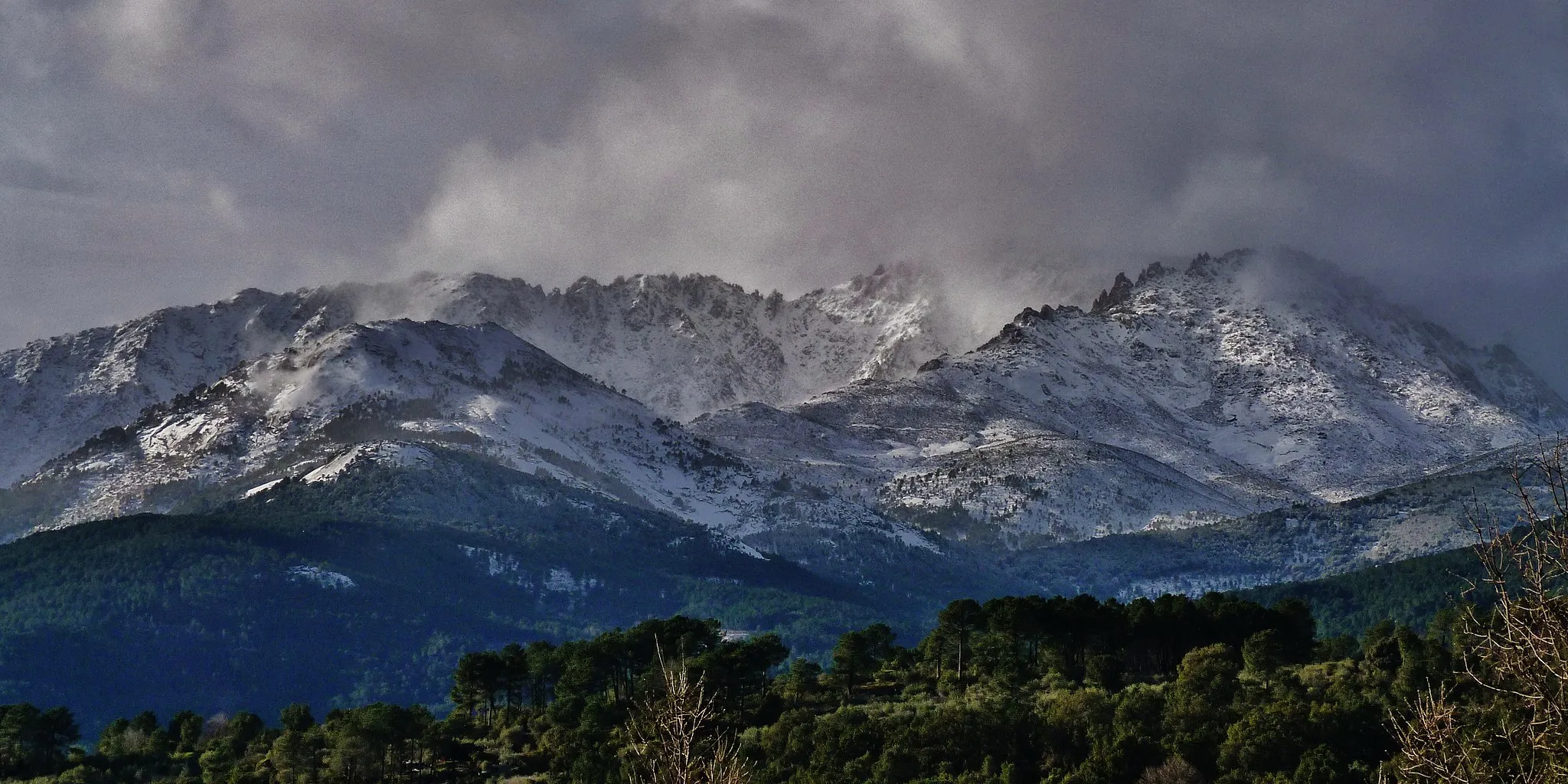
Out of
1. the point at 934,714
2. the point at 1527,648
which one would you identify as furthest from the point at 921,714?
the point at 1527,648

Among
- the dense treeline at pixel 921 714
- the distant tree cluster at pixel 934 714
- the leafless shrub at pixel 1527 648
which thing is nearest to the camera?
the leafless shrub at pixel 1527 648

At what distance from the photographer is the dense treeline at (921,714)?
10181cm

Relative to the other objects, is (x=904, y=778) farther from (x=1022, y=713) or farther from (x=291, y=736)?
(x=291, y=736)

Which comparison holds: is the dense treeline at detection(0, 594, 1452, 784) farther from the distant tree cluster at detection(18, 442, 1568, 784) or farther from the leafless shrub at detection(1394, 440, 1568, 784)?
the leafless shrub at detection(1394, 440, 1568, 784)

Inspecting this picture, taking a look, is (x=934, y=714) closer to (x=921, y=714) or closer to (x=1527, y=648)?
(x=921, y=714)

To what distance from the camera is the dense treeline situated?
101812 mm

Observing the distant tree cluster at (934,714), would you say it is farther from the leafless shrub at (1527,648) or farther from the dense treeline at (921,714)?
the leafless shrub at (1527,648)

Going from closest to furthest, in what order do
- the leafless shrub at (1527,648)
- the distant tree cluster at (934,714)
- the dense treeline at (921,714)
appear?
the leafless shrub at (1527,648), the distant tree cluster at (934,714), the dense treeline at (921,714)

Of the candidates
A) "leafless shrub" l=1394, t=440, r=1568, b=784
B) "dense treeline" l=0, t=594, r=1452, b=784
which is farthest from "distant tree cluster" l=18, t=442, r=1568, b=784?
"leafless shrub" l=1394, t=440, r=1568, b=784

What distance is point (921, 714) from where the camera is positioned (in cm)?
12275

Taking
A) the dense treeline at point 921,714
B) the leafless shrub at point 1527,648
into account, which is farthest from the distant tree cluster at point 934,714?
the leafless shrub at point 1527,648

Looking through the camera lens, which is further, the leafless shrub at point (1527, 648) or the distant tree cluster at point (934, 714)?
the distant tree cluster at point (934, 714)

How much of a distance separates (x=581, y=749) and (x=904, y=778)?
30066mm

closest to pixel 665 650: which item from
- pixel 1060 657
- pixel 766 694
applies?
pixel 766 694
